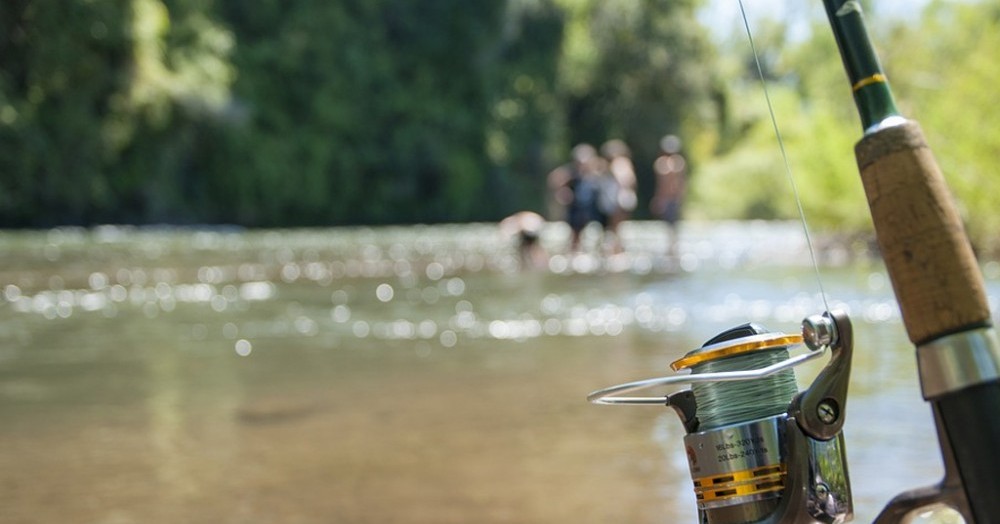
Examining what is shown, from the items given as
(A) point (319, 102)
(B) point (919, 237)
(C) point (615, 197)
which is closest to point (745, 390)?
(B) point (919, 237)

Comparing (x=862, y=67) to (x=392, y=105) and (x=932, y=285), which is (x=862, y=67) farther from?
(x=392, y=105)

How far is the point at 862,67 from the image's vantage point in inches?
73.6

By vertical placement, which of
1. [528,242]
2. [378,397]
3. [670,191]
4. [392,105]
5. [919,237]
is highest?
[392,105]

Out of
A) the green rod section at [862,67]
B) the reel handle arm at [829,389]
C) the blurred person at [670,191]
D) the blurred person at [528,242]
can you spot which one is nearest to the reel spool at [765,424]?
the reel handle arm at [829,389]

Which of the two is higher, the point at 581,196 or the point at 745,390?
the point at 581,196

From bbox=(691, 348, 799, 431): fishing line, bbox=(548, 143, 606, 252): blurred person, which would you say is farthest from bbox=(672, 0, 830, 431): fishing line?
bbox=(548, 143, 606, 252): blurred person

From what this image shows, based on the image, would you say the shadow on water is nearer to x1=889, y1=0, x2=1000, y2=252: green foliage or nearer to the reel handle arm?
x1=889, y1=0, x2=1000, y2=252: green foliage

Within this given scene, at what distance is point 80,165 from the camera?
32812 millimetres

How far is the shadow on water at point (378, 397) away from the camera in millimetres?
5109

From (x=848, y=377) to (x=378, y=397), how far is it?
551 cm

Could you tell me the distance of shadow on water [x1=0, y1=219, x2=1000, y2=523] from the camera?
511 cm

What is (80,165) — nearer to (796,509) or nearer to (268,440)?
(268,440)

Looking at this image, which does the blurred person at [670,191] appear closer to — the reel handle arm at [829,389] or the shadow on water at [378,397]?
the shadow on water at [378,397]

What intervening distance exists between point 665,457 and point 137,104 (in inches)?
1144
